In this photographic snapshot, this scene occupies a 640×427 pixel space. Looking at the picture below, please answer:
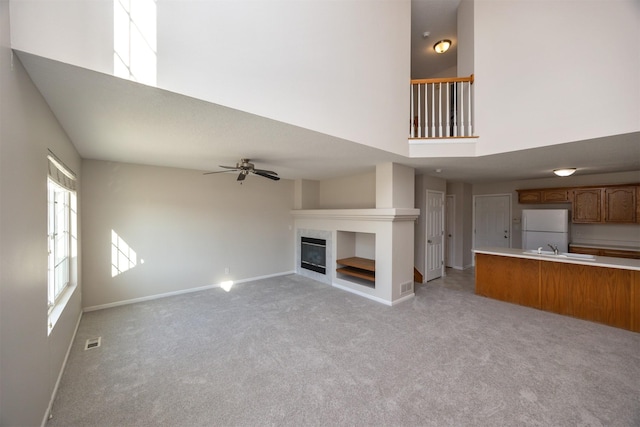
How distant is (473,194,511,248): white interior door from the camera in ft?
20.6

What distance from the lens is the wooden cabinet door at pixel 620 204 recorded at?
4.51 meters

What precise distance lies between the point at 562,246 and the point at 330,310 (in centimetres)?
513

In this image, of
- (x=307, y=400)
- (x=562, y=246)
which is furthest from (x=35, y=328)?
(x=562, y=246)

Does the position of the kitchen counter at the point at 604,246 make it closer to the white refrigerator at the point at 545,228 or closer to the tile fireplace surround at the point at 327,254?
the white refrigerator at the point at 545,228

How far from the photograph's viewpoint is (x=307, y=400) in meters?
1.98

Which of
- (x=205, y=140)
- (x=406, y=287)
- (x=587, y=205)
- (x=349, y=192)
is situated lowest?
(x=406, y=287)

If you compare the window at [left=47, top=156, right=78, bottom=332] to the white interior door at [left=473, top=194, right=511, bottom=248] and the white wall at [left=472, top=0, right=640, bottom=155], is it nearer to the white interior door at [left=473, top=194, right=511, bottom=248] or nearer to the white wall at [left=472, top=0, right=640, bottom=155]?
the white wall at [left=472, top=0, right=640, bottom=155]

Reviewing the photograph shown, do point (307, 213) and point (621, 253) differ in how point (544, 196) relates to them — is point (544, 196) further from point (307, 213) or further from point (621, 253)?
point (307, 213)

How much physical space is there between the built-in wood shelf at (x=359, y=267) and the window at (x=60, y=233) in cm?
399

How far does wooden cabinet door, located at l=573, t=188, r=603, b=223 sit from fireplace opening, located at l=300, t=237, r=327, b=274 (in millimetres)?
5306

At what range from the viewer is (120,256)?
408 centimetres

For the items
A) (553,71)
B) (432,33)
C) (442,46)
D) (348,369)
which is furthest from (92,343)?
(442,46)

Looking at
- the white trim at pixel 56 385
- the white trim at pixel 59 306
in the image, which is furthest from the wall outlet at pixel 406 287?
the white trim at pixel 59 306

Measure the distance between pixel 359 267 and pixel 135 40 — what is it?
4266 mm
